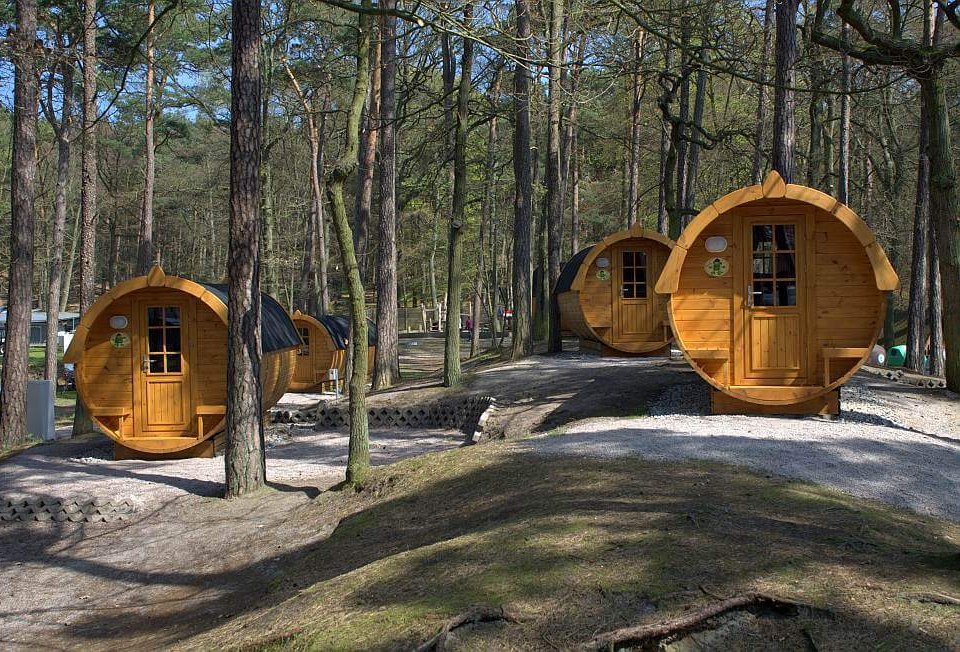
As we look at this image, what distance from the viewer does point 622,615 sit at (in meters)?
3.79

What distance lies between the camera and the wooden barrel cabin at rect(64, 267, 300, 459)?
1255cm

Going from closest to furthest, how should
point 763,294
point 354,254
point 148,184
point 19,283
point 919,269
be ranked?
point 354,254 < point 763,294 < point 19,283 < point 919,269 < point 148,184

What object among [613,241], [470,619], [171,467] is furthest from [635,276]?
[470,619]

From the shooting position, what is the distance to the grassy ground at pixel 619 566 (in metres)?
3.69

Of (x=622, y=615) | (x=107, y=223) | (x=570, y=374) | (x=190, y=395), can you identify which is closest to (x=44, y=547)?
(x=190, y=395)

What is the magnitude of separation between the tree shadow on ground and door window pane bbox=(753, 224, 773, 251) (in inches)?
189

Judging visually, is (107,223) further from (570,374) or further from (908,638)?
(908,638)

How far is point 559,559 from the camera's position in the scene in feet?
15.1

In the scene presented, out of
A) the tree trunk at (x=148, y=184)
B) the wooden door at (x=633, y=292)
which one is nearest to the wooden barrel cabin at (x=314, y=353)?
the tree trunk at (x=148, y=184)

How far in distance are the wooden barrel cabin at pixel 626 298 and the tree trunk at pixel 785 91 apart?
6.27 meters

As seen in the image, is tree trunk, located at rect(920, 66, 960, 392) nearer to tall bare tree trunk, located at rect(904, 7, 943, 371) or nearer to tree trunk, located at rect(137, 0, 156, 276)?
tall bare tree trunk, located at rect(904, 7, 943, 371)

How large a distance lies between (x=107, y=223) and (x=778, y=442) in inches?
1593

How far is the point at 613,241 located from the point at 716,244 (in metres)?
7.64

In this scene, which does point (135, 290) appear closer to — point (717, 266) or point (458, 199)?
point (458, 199)
